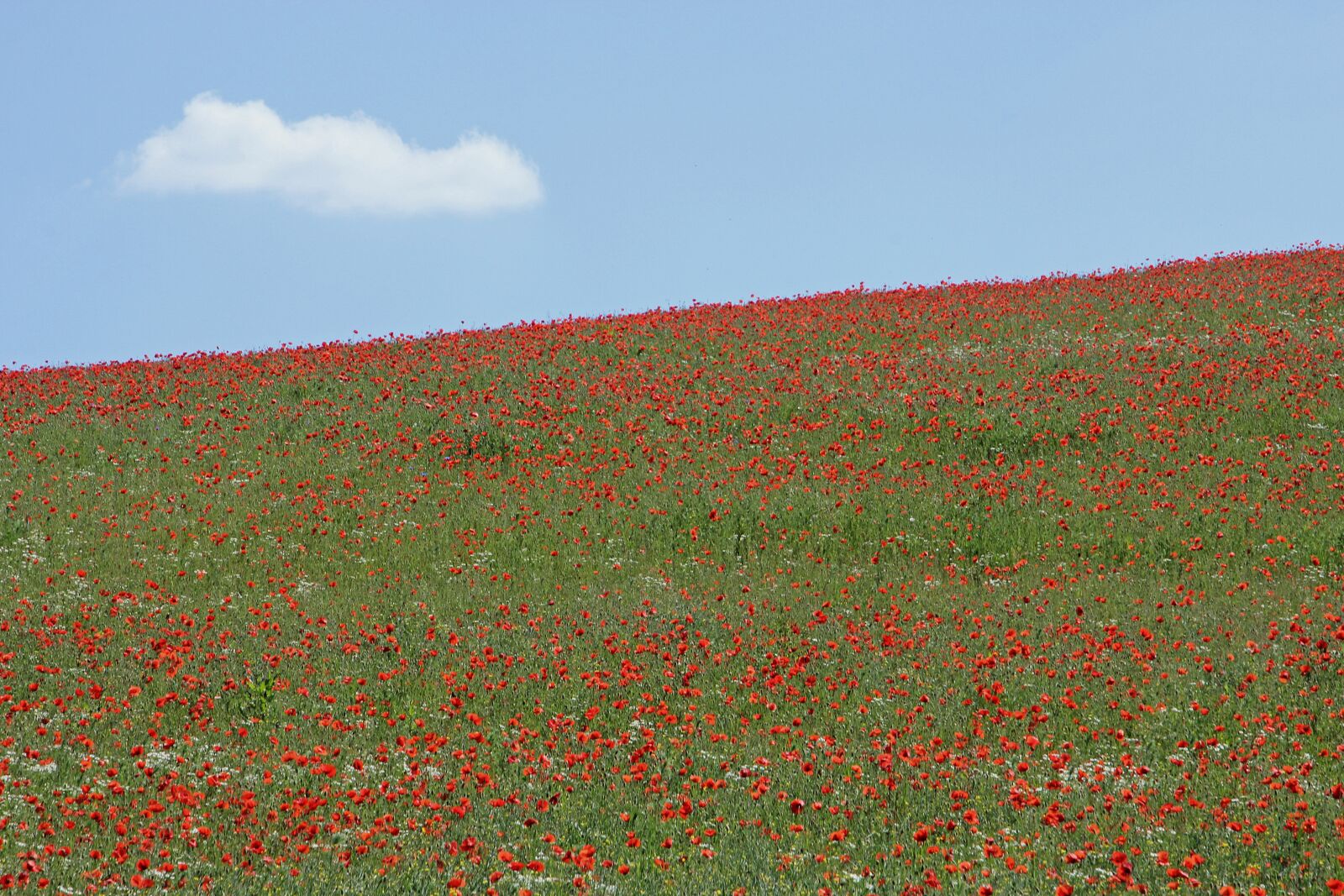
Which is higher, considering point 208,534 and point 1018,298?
point 1018,298

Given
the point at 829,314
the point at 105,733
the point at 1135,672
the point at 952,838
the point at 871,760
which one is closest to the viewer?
the point at 952,838

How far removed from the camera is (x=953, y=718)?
464 inches

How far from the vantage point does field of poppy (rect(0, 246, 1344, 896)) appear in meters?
8.68

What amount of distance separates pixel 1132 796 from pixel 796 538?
1008cm

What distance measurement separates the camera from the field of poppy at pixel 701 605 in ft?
28.5

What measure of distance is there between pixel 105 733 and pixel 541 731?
4.03 meters

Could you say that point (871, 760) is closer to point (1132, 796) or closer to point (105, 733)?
point (1132, 796)

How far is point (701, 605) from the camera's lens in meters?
15.8

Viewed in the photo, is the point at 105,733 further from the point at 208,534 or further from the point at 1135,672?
the point at 1135,672

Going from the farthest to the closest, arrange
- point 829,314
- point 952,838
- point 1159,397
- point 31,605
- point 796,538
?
point 829,314, point 1159,397, point 796,538, point 31,605, point 952,838

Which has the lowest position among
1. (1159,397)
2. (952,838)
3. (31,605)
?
(952,838)

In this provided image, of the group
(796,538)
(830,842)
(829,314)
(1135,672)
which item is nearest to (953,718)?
A: (1135,672)

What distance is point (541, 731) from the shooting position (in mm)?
11773

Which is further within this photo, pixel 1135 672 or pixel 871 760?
pixel 1135 672
